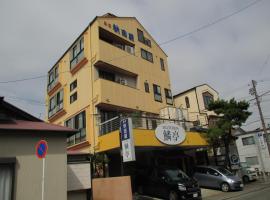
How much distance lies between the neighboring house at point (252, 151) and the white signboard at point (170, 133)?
23.2 m

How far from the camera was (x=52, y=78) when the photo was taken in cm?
2805

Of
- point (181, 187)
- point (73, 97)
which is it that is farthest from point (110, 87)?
point (181, 187)

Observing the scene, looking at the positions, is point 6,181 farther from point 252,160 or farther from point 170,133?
point 252,160

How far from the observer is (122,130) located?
15.2 meters

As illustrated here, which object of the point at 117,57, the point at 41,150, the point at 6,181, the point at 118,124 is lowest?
the point at 6,181

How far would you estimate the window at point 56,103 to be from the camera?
82.7 ft

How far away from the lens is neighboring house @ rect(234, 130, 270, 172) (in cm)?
3747

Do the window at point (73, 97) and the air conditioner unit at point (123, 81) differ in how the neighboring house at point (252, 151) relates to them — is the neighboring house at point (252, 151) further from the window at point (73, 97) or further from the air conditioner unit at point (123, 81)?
the window at point (73, 97)

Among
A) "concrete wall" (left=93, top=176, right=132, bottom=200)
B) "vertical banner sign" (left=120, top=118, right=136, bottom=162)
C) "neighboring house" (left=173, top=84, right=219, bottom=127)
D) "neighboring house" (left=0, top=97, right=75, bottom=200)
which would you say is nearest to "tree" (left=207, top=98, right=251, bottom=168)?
"neighboring house" (left=173, top=84, right=219, bottom=127)

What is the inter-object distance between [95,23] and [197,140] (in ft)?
41.8

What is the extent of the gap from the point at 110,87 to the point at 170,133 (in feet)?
19.0

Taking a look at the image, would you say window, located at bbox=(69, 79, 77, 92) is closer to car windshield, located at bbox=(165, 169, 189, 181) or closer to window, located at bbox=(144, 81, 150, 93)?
window, located at bbox=(144, 81, 150, 93)

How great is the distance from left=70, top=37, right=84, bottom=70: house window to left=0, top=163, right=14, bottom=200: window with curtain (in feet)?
45.5

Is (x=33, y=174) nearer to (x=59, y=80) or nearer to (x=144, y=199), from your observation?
(x=144, y=199)
